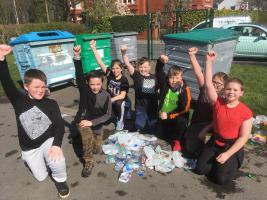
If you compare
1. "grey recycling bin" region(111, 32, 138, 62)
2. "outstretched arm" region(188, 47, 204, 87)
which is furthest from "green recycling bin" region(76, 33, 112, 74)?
"outstretched arm" region(188, 47, 204, 87)

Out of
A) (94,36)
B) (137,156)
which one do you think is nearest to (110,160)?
(137,156)

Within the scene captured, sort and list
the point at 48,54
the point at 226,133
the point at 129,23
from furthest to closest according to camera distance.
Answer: the point at 129,23 → the point at 48,54 → the point at 226,133

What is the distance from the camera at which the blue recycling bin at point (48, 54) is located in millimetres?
6672

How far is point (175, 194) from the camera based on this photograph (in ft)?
10.6

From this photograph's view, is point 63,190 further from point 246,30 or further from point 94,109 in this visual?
point 246,30

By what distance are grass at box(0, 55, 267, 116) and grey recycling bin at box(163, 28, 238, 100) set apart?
82 cm

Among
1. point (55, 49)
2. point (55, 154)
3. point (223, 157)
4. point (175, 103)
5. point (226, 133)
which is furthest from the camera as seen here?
point (55, 49)

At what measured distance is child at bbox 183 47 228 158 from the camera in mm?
3693

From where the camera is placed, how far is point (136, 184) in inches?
134

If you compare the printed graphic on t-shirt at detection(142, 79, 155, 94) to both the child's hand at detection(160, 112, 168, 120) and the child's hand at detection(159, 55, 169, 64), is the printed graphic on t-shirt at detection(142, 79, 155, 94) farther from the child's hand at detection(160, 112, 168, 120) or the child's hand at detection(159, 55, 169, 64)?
the child's hand at detection(160, 112, 168, 120)

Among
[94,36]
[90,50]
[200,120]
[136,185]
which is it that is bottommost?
[136,185]

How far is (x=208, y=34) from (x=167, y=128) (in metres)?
2.44

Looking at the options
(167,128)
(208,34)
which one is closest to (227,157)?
(167,128)

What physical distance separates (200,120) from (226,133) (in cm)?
73
